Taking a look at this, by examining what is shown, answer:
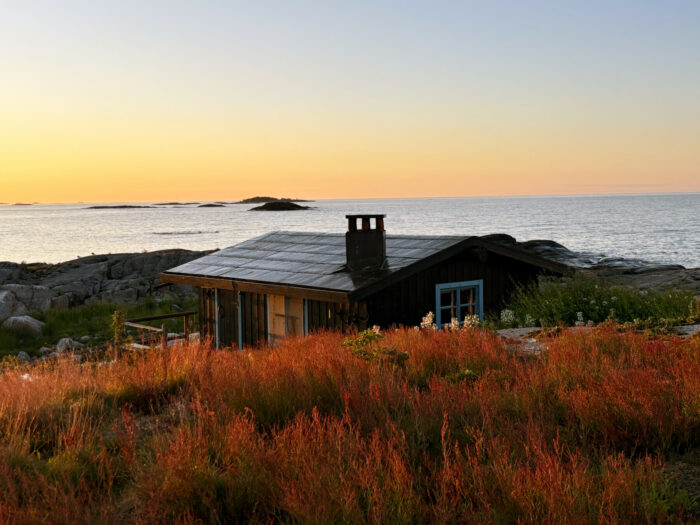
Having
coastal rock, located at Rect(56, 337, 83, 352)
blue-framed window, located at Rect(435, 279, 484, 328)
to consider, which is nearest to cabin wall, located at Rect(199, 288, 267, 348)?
blue-framed window, located at Rect(435, 279, 484, 328)

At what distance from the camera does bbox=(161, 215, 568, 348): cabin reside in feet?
47.3

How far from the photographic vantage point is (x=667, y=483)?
163 inches

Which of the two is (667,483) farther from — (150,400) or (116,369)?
(116,369)

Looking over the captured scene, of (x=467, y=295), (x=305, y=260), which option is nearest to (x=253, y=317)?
(x=305, y=260)

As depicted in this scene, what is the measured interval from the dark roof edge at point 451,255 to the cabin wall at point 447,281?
302mm

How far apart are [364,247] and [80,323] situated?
16.5m

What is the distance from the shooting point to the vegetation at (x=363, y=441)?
394cm

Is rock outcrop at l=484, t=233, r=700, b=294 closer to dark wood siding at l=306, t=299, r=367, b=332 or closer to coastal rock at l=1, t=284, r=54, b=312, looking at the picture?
dark wood siding at l=306, t=299, r=367, b=332

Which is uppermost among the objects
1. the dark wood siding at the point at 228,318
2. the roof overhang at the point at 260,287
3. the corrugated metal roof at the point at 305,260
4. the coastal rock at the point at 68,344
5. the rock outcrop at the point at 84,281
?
the corrugated metal roof at the point at 305,260

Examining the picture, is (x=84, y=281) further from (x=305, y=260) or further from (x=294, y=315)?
(x=294, y=315)

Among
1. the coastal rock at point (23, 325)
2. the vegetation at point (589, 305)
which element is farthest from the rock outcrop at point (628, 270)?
the coastal rock at point (23, 325)

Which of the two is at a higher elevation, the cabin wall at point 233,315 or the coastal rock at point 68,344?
the cabin wall at point 233,315

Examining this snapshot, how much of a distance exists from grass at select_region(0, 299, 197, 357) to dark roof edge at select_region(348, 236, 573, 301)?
14296 millimetres

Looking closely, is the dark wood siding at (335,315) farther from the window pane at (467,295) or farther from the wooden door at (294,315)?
the window pane at (467,295)
